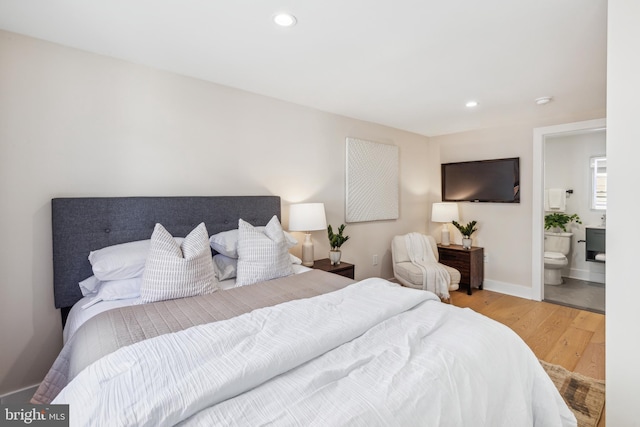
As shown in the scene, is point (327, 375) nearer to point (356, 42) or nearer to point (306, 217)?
point (356, 42)

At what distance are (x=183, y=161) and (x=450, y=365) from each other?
2.31 meters

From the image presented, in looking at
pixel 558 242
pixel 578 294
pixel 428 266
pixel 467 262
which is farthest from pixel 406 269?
pixel 558 242

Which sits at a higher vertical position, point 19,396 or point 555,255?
point 555,255

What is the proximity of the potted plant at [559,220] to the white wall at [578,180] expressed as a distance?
0.07 metres

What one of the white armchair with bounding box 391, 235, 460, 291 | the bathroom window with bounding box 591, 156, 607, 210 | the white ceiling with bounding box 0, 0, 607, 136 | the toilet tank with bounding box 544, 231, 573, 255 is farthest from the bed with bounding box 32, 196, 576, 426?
the bathroom window with bounding box 591, 156, 607, 210

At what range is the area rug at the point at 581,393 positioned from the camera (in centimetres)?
183

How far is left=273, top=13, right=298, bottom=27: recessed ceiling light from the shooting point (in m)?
1.67

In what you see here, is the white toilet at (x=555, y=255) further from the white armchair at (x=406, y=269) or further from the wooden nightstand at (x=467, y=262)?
the white armchair at (x=406, y=269)

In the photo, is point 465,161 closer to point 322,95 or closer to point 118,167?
point 322,95

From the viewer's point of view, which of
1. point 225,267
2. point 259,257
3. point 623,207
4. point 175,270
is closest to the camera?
point 623,207

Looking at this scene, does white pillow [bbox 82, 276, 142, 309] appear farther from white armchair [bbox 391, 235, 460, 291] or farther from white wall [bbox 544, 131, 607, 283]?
white wall [bbox 544, 131, 607, 283]

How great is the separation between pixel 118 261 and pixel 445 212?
3917 mm

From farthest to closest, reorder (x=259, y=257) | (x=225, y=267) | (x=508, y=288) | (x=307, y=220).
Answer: (x=508, y=288), (x=307, y=220), (x=225, y=267), (x=259, y=257)

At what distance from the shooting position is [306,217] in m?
2.96
